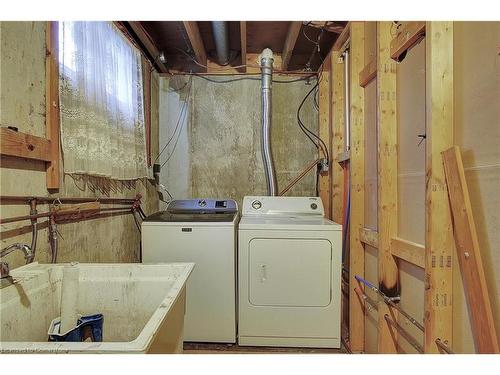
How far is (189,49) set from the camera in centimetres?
308

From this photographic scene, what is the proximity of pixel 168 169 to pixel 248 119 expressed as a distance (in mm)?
1072

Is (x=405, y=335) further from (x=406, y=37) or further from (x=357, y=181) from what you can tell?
(x=406, y=37)

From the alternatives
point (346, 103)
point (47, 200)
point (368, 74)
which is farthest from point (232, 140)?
point (47, 200)

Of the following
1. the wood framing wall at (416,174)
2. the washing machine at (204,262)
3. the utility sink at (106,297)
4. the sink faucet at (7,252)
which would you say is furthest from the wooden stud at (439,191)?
the sink faucet at (7,252)

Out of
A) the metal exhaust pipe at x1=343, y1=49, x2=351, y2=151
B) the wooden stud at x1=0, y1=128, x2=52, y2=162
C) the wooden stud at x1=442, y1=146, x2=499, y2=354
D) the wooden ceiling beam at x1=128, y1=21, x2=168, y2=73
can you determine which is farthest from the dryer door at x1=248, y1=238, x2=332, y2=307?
the wooden ceiling beam at x1=128, y1=21, x2=168, y2=73

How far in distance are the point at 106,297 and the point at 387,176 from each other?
1511 millimetres

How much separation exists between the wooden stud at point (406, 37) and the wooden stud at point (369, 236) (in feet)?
3.34

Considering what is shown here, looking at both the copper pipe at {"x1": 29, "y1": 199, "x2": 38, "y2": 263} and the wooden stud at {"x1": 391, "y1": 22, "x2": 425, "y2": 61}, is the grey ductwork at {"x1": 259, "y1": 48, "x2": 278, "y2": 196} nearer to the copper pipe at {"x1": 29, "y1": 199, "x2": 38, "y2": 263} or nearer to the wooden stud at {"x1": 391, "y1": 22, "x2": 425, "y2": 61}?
the wooden stud at {"x1": 391, "y1": 22, "x2": 425, "y2": 61}

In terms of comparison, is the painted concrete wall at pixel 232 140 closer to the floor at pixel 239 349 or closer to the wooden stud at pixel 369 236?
the wooden stud at pixel 369 236

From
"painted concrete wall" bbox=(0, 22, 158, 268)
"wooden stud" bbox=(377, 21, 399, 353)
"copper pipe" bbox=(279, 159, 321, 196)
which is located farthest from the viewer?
"copper pipe" bbox=(279, 159, 321, 196)

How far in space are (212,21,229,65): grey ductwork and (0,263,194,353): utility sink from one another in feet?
6.71

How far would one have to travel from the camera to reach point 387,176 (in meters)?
1.55

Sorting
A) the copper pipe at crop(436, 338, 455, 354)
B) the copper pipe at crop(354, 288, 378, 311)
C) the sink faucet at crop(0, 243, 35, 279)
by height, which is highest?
the sink faucet at crop(0, 243, 35, 279)

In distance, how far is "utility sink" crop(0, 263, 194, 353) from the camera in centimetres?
106
